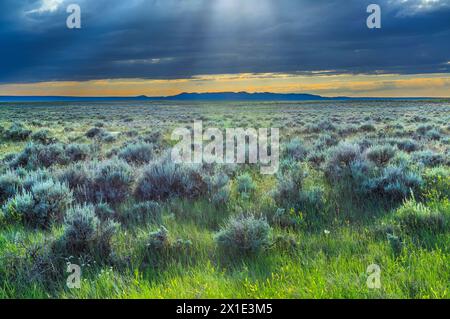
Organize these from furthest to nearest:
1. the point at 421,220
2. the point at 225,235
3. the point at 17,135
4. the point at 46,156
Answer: the point at 17,135 → the point at 46,156 → the point at 421,220 → the point at 225,235

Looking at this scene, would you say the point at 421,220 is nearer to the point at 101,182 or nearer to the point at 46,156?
the point at 101,182

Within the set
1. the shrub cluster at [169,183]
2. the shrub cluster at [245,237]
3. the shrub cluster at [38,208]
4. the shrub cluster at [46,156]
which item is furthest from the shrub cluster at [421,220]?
the shrub cluster at [46,156]

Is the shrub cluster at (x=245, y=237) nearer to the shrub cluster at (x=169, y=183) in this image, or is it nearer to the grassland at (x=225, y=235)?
the grassland at (x=225, y=235)

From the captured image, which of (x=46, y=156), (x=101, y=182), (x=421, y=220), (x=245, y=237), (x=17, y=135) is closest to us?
(x=245, y=237)

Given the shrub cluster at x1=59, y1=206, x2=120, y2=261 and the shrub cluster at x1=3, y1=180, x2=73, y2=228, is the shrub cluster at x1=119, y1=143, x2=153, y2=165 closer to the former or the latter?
the shrub cluster at x1=3, y1=180, x2=73, y2=228

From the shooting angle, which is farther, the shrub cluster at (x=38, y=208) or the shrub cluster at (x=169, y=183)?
the shrub cluster at (x=169, y=183)

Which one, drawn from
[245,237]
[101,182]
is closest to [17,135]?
[101,182]

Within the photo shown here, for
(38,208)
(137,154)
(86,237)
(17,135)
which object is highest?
Result: (17,135)

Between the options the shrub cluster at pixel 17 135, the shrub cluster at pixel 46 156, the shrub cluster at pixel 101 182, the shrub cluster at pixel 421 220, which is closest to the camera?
the shrub cluster at pixel 421 220

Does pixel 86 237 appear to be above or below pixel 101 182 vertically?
below

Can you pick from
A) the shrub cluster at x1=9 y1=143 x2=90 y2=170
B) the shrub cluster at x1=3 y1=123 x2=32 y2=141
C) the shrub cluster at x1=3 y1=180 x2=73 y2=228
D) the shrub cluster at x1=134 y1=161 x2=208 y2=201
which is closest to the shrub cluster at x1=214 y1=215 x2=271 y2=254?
the shrub cluster at x1=134 y1=161 x2=208 y2=201

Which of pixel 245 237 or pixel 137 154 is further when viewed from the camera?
pixel 137 154
